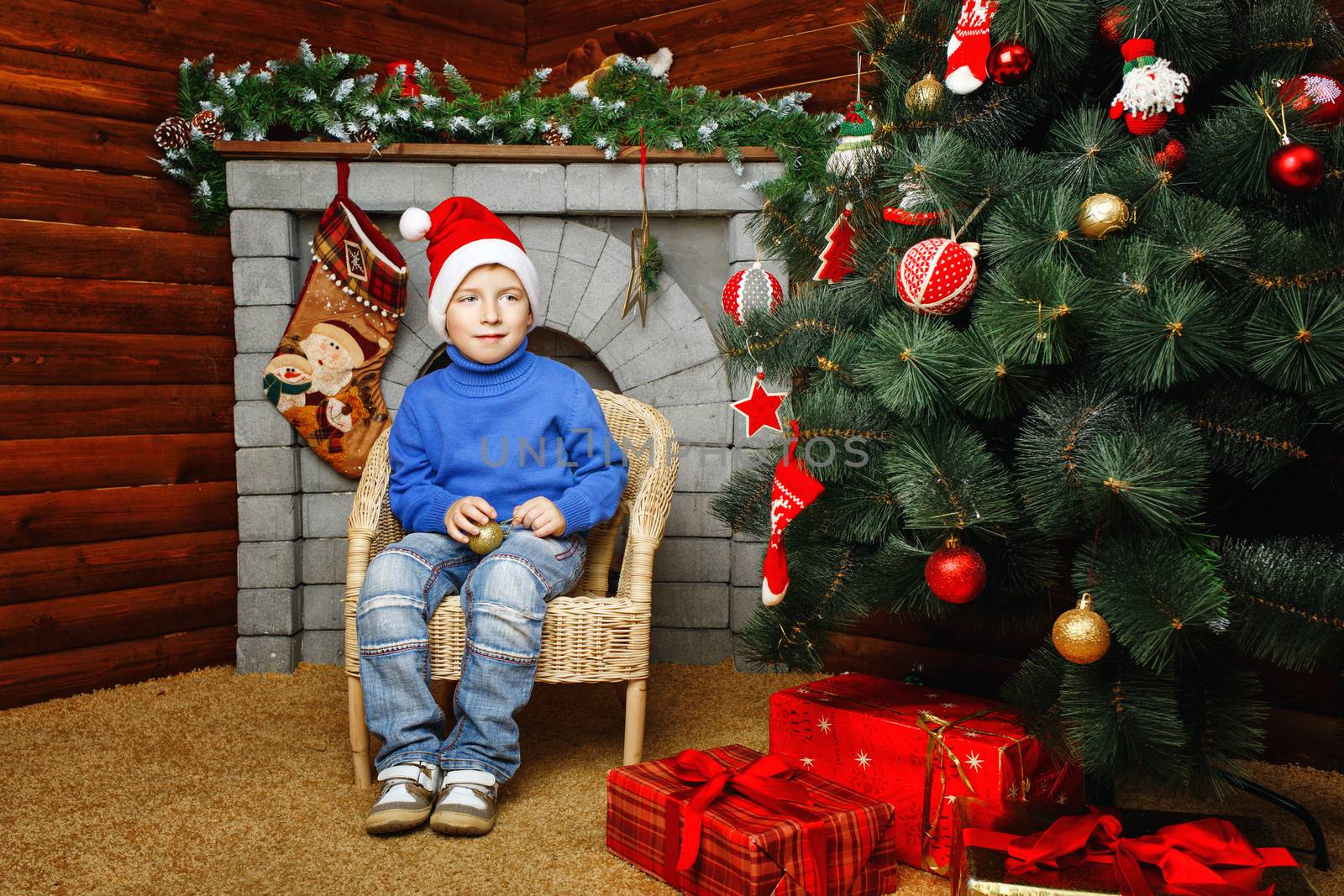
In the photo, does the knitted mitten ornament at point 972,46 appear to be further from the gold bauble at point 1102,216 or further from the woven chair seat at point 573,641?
the woven chair seat at point 573,641

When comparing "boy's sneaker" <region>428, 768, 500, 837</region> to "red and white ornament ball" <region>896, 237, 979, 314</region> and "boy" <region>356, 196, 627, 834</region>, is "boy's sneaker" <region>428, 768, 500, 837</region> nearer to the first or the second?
"boy" <region>356, 196, 627, 834</region>

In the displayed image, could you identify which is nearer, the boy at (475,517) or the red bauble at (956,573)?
the red bauble at (956,573)

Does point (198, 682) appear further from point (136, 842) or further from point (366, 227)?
point (366, 227)

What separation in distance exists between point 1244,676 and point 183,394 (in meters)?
2.53

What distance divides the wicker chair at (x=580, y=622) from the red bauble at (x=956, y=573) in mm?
683

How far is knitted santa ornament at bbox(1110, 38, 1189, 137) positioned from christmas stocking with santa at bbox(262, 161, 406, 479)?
72.0 inches

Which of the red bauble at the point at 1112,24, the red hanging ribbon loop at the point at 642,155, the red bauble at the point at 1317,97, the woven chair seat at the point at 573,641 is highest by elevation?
the red hanging ribbon loop at the point at 642,155

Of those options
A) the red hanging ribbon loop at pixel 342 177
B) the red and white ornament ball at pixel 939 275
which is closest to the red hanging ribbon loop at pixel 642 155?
the red hanging ribbon loop at pixel 342 177

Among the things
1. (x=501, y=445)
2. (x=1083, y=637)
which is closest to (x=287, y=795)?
(x=501, y=445)

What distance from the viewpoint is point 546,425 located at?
6.77ft

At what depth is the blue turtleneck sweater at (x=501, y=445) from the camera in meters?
2.02

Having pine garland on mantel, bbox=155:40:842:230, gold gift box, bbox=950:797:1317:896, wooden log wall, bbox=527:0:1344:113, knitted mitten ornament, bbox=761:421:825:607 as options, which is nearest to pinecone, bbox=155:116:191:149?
pine garland on mantel, bbox=155:40:842:230

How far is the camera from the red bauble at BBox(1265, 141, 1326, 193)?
1.19 m

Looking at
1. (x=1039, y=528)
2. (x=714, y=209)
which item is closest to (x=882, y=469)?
(x=1039, y=528)
